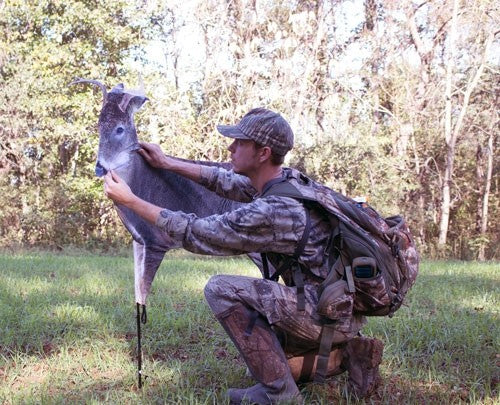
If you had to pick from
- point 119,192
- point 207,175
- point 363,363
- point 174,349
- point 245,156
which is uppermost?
point 245,156

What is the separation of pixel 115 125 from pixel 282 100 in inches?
497

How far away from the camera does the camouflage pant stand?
123 inches

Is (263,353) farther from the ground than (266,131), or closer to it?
closer to it

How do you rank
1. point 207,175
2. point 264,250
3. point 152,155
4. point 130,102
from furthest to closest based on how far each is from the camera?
point 207,175
point 152,155
point 130,102
point 264,250

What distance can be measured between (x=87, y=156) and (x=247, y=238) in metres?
16.4

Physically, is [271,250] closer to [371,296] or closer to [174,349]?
[371,296]

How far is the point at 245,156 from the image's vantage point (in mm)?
3238

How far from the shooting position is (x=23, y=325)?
4785mm

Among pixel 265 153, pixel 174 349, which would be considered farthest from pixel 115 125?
pixel 174 349

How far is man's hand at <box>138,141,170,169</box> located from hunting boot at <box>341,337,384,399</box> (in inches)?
58.1

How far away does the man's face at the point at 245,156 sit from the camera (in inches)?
127

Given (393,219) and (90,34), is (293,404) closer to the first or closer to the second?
(393,219)

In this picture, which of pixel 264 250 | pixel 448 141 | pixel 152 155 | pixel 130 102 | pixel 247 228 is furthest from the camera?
pixel 448 141

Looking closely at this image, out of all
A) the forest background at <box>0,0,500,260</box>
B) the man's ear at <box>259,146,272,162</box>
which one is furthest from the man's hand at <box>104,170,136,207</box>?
the forest background at <box>0,0,500,260</box>
